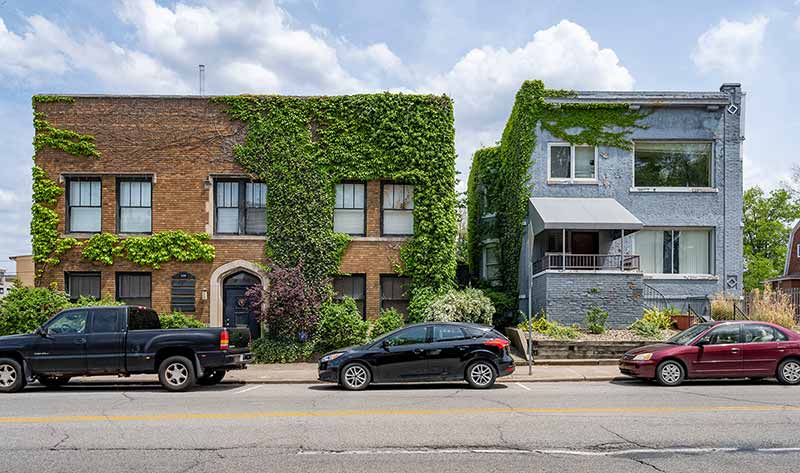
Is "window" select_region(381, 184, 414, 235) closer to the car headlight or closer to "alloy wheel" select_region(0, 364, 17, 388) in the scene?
the car headlight

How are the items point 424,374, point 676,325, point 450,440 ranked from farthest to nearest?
point 676,325
point 424,374
point 450,440

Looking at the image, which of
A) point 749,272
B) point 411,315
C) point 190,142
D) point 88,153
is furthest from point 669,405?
point 749,272

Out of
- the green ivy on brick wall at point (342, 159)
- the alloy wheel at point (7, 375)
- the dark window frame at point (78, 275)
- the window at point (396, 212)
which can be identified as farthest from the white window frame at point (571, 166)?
the alloy wheel at point (7, 375)

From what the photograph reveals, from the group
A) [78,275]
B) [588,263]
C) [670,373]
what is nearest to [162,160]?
[78,275]

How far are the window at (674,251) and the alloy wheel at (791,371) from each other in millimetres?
9120

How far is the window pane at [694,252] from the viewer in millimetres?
23938

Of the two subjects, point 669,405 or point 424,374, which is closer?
point 669,405

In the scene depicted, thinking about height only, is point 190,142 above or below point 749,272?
above

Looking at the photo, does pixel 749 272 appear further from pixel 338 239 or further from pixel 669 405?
pixel 669 405

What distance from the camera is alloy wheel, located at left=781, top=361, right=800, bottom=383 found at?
581 inches

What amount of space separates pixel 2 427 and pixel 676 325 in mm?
19292

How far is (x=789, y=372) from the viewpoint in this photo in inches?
583

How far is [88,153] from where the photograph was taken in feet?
69.2

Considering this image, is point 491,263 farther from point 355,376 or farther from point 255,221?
point 355,376
